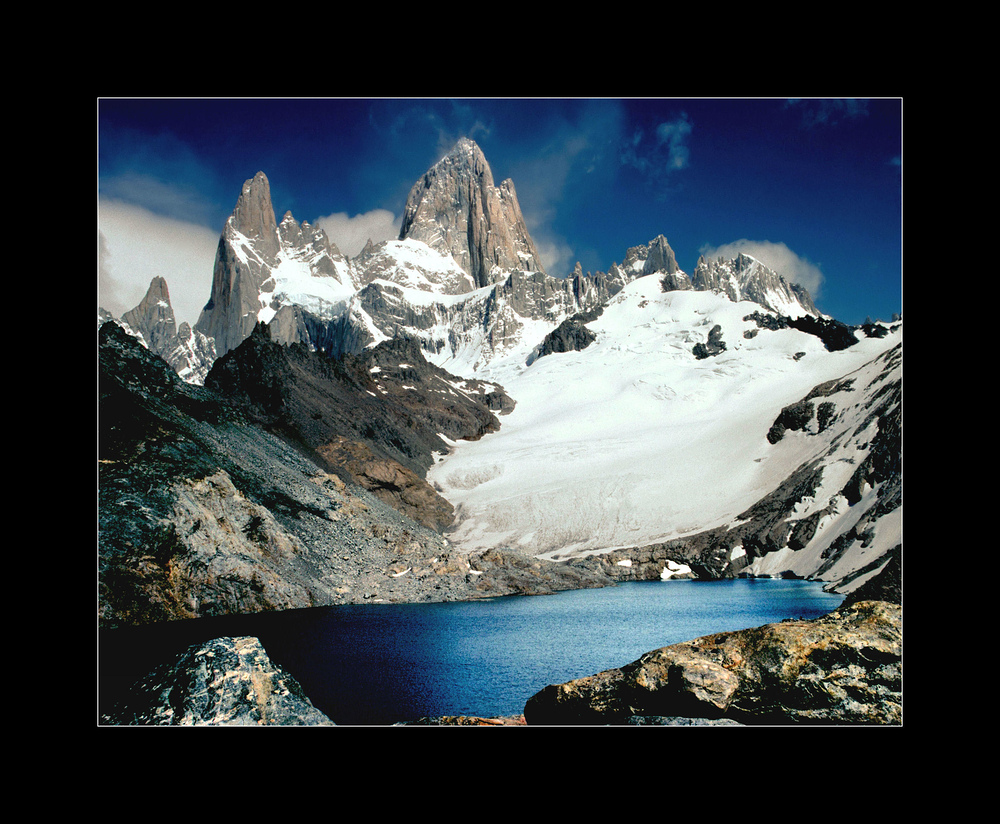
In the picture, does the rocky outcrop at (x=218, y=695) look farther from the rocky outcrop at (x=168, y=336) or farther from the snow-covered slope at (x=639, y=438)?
the rocky outcrop at (x=168, y=336)

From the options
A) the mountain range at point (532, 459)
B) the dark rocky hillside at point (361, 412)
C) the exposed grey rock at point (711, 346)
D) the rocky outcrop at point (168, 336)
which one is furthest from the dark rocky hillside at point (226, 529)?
the rocky outcrop at point (168, 336)

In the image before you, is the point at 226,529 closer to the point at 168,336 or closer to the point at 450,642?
the point at 450,642

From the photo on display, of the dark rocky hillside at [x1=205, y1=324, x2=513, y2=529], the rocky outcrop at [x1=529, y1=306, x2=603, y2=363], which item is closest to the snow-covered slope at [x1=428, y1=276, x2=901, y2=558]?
the rocky outcrop at [x1=529, y1=306, x2=603, y2=363]

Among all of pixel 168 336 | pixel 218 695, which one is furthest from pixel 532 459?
pixel 168 336

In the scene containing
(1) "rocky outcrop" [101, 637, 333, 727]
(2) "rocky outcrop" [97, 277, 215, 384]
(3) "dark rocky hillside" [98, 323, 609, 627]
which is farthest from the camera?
(2) "rocky outcrop" [97, 277, 215, 384]

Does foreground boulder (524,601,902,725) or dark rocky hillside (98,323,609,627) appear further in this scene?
dark rocky hillside (98,323,609,627)

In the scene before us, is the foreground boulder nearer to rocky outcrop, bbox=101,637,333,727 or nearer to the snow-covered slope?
rocky outcrop, bbox=101,637,333,727

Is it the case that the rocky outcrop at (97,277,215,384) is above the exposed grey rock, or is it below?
above
